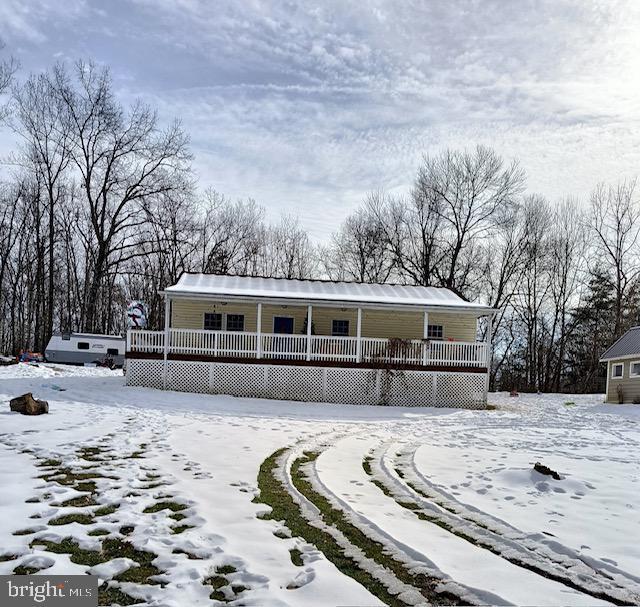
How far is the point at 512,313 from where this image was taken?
36906mm

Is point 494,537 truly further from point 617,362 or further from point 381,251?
point 381,251

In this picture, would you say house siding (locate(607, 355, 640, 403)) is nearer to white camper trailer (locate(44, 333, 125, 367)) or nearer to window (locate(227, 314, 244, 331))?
window (locate(227, 314, 244, 331))

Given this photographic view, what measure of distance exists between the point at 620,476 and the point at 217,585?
6.27 metres

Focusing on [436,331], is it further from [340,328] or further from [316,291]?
[316,291]

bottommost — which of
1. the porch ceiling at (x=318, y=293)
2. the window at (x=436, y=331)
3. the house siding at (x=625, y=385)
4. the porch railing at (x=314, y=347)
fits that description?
the house siding at (x=625, y=385)

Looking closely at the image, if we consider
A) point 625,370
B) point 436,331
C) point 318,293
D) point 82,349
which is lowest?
point 625,370

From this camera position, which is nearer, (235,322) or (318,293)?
(318,293)

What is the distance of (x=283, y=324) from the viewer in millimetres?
20906

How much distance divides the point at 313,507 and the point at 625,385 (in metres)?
22.0

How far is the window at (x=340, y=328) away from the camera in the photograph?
834 inches

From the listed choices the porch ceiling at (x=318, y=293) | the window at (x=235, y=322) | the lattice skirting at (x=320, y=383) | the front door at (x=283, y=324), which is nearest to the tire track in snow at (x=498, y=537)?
the lattice skirting at (x=320, y=383)
